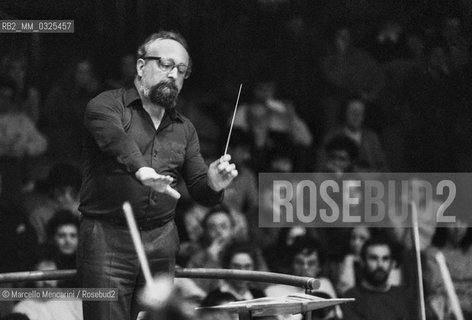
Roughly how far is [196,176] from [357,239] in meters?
1.13

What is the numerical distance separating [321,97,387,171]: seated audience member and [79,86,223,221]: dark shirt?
3.28ft

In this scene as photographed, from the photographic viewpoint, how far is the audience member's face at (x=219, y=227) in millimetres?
4176

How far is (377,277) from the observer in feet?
13.9

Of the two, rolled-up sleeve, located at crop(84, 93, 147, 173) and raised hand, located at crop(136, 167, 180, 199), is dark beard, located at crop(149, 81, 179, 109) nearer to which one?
rolled-up sleeve, located at crop(84, 93, 147, 173)

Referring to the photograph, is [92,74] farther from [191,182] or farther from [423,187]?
[423,187]

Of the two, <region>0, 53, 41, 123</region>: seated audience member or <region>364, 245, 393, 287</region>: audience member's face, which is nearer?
<region>0, 53, 41, 123</region>: seated audience member

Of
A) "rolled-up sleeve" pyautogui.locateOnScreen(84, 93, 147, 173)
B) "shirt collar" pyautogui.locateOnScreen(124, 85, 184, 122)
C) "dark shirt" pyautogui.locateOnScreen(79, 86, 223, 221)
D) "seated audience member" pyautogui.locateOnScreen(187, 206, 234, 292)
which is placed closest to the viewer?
"rolled-up sleeve" pyautogui.locateOnScreen(84, 93, 147, 173)

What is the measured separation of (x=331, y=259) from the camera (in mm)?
4215

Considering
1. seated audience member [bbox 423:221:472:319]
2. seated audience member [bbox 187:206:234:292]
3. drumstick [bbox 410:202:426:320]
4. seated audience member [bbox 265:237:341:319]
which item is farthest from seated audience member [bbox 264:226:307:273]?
seated audience member [bbox 423:221:472:319]

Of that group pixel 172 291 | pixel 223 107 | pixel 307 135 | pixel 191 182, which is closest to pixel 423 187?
pixel 307 135

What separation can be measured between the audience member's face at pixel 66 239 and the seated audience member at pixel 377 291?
3.88 ft

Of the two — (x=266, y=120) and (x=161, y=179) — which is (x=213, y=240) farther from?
(x=161, y=179)

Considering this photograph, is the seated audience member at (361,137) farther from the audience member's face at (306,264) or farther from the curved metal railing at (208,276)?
the curved metal railing at (208,276)

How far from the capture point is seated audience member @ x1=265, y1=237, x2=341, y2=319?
4.18 metres
